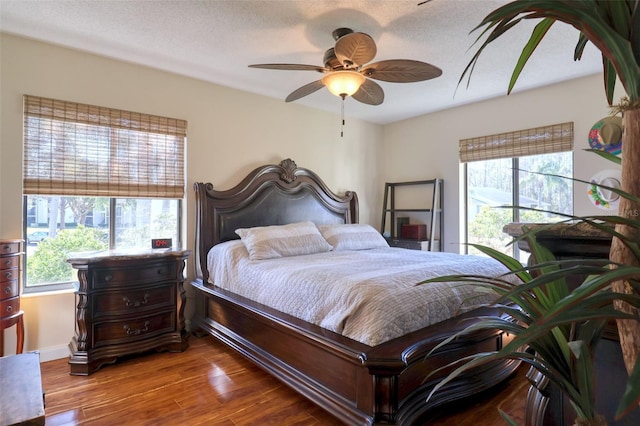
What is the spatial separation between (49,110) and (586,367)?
3573 millimetres

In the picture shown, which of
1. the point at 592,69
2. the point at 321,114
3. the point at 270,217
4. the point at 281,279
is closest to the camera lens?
the point at 281,279

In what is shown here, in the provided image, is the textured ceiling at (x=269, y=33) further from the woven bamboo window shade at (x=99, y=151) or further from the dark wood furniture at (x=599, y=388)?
the dark wood furniture at (x=599, y=388)

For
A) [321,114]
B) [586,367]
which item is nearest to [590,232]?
[586,367]

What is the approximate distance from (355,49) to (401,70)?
405 millimetres

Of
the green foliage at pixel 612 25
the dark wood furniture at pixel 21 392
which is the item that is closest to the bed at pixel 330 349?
the green foliage at pixel 612 25

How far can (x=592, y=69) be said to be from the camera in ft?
10.3

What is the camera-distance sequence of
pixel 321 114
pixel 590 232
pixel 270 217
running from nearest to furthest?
pixel 590 232 → pixel 270 217 → pixel 321 114

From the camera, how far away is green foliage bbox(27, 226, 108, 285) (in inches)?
109

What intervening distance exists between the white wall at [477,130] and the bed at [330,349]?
2.05 meters

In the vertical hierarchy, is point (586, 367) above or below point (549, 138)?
below

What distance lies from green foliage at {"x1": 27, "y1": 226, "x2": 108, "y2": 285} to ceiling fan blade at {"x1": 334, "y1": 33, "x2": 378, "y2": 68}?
2.64 meters

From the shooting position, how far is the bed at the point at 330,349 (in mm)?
1603

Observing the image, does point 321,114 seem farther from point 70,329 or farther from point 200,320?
point 70,329

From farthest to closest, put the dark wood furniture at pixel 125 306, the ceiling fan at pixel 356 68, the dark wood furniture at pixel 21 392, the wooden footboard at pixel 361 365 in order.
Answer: the dark wood furniture at pixel 125 306 → the ceiling fan at pixel 356 68 → the wooden footboard at pixel 361 365 → the dark wood furniture at pixel 21 392
